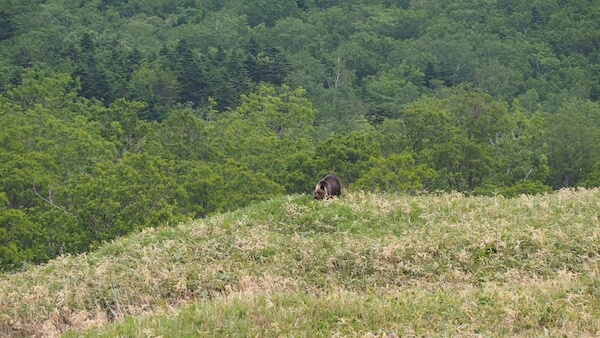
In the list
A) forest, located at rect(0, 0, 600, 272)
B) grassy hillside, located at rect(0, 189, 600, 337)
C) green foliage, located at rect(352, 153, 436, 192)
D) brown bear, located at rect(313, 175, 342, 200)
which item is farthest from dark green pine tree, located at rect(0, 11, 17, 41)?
grassy hillside, located at rect(0, 189, 600, 337)

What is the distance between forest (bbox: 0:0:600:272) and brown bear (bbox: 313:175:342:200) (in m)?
11.3

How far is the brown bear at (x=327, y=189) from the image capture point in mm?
16453

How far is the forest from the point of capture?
3428 centimetres

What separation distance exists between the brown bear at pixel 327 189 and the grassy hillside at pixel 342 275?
0.73m

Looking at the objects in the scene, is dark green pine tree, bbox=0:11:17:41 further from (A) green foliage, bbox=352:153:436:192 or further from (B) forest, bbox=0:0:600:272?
(A) green foliage, bbox=352:153:436:192

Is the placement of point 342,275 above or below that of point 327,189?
above

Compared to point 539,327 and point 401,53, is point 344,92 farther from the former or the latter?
point 539,327

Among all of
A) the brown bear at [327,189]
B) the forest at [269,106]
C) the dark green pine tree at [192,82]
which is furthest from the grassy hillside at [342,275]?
the dark green pine tree at [192,82]

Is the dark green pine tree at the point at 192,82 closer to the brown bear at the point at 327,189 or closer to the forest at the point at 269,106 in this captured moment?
the forest at the point at 269,106

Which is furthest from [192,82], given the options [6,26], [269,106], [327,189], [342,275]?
[342,275]

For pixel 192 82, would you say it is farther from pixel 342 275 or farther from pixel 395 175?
pixel 342 275

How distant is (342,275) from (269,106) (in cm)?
4005

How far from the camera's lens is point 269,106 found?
51906 mm

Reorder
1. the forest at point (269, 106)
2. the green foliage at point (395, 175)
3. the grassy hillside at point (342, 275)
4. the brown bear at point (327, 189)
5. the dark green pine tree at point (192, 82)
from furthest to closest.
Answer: the dark green pine tree at point (192, 82), the green foliage at point (395, 175), the forest at point (269, 106), the brown bear at point (327, 189), the grassy hillside at point (342, 275)
